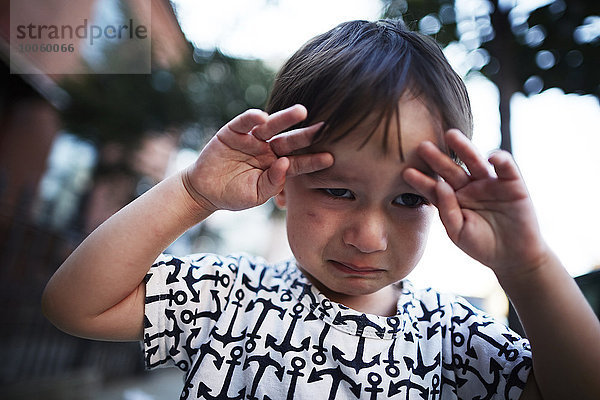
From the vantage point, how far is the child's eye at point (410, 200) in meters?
1.07

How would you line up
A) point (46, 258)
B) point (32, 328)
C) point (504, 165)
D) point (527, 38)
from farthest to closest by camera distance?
point (46, 258)
point (32, 328)
point (527, 38)
point (504, 165)

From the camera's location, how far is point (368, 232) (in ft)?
3.34

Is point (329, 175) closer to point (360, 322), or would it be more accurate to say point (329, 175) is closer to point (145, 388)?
point (360, 322)

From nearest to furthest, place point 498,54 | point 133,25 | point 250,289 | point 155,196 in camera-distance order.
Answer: point 155,196 < point 250,289 < point 498,54 < point 133,25

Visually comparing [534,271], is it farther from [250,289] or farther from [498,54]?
[498,54]

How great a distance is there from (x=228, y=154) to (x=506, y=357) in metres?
0.85

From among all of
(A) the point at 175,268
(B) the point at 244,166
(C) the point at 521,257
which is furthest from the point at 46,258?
(C) the point at 521,257

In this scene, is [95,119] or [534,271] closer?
[534,271]

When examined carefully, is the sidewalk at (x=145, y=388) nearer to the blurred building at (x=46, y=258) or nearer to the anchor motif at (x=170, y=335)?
the blurred building at (x=46, y=258)

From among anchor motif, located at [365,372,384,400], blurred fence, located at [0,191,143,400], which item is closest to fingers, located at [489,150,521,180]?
anchor motif, located at [365,372,384,400]

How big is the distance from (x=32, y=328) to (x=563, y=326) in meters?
4.70

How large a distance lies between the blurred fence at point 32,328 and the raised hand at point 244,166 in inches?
130

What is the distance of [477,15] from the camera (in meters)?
1.74

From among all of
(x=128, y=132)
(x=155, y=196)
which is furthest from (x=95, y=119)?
(x=155, y=196)
